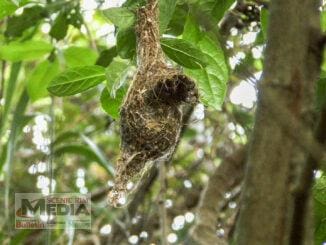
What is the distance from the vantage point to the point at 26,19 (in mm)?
1747

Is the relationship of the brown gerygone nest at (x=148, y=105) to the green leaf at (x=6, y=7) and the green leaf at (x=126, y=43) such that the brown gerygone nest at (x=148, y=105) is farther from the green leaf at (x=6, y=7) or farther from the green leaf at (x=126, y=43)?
the green leaf at (x=6, y=7)

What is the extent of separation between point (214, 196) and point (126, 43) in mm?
857

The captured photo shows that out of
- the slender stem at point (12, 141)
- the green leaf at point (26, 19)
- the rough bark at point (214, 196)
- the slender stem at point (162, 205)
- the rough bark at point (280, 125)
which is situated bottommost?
the rough bark at point (214, 196)

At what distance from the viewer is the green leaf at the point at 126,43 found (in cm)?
128

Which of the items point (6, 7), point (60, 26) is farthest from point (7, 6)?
point (60, 26)

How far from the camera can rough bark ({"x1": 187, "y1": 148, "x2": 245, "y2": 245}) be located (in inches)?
75.5

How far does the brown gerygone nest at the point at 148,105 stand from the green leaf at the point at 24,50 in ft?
1.92

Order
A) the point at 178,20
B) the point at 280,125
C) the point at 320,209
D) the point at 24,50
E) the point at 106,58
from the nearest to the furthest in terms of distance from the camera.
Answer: the point at 280,125, the point at 320,209, the point at 178,20, the point at 106,58, the point at 24,50

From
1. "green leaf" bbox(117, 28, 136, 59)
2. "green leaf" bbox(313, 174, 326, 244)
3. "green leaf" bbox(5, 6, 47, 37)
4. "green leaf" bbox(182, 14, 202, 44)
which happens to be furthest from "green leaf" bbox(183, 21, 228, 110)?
"green leaf" bbox(5, 6, 47, 37)

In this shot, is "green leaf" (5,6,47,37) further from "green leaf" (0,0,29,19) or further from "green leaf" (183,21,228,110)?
"green leaf" (183,21,228,110)

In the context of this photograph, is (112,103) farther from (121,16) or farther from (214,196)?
(214,196)

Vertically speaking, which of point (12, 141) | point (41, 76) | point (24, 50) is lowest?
point (12, 141)

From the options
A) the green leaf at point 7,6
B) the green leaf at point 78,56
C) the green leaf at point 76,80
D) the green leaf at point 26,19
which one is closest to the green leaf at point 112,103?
the green leaf at point 76,80

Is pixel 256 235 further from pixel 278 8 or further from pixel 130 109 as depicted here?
pixel 130 109
